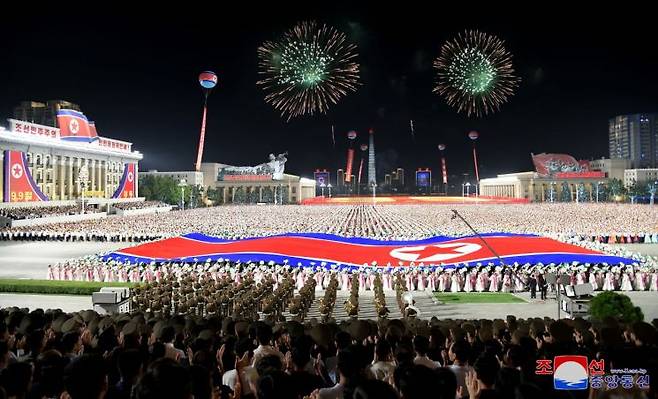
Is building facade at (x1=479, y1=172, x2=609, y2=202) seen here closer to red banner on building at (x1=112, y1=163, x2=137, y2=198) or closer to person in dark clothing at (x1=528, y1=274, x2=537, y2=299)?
red banner on building at (x1=112, y1=163, x2=137, y2=198)

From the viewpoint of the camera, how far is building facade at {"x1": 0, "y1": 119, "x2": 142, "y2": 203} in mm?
Answer: 75562

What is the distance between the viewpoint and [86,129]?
98438 mm

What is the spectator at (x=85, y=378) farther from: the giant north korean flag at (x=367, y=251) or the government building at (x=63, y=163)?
the government building at (x=63, y=163)

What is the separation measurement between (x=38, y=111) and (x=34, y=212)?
9662cm

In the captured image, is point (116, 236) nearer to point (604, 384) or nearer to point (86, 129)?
point (604, 384)

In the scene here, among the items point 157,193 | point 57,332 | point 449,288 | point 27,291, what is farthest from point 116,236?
point 157,193

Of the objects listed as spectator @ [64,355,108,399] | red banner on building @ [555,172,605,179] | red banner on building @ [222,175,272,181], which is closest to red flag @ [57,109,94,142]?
red banner on building @ [222,175,272,181]

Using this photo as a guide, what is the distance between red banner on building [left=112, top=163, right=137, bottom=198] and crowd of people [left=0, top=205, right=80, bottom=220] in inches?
1072

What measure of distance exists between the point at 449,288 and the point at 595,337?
1483 centimetres

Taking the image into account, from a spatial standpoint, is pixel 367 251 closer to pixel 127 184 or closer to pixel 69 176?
pixel 69 176

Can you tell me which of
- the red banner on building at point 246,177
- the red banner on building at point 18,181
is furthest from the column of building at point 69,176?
the red banner on building at point 246,177

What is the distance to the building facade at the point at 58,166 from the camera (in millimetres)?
75562

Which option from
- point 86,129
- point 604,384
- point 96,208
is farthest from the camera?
point 86,129

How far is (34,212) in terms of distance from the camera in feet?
226
